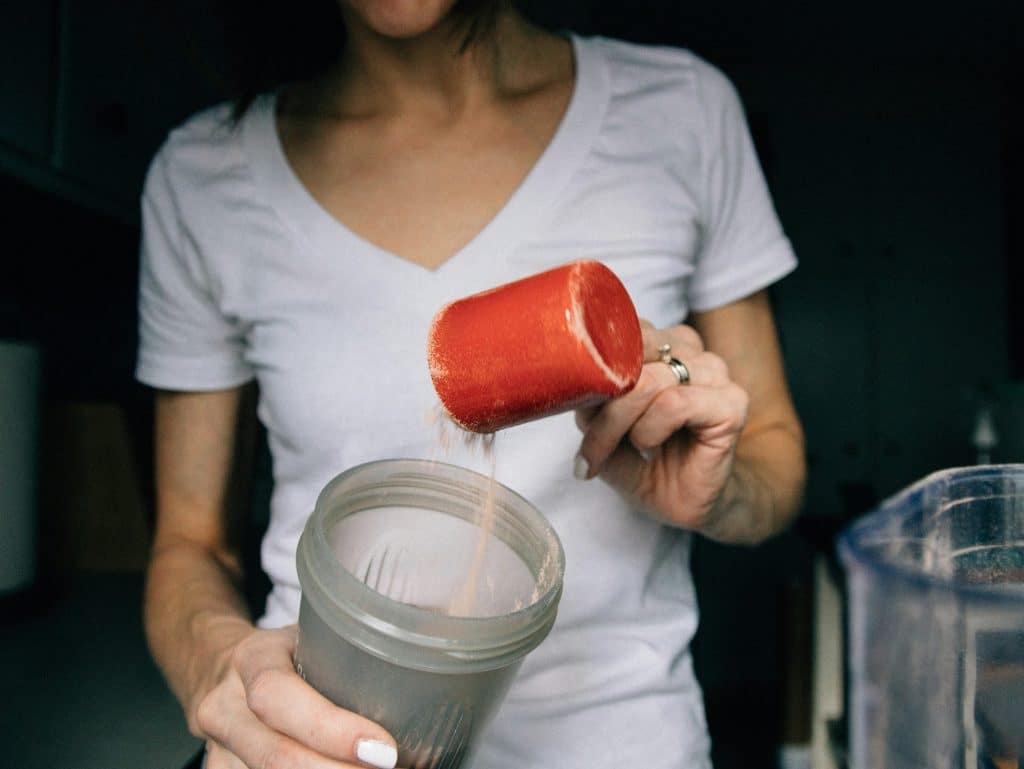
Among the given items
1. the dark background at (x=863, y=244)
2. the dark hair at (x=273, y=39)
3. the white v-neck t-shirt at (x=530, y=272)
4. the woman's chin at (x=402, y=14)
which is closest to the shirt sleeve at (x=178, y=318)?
the white v-neck t-shirt at (x=530, y=272)

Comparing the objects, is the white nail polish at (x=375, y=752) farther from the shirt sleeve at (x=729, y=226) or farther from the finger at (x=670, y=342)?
the shirt sleeve at (x=729, y=226)

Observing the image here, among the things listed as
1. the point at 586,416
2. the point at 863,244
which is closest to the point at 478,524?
the point at 586,416

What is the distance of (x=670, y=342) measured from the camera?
0.60 metres

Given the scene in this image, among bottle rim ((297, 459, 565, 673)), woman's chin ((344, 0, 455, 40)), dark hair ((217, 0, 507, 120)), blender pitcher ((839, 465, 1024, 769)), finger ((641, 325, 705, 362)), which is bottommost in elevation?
bottle rim ((297, 459, 565, 673))

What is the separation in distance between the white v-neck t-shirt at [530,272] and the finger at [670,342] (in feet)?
0.51

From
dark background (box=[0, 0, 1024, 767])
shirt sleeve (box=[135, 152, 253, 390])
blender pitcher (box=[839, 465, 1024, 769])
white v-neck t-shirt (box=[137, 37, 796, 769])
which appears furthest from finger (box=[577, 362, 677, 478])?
dark background (box=[0, 0, 1024, 767])

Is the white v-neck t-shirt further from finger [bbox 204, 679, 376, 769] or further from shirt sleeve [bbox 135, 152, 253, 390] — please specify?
finger [bbox 204, 679, 376, 769]

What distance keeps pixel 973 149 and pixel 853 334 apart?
73cm

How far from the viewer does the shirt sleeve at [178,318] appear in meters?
0.84

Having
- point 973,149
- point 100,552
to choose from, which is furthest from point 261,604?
point 973,149

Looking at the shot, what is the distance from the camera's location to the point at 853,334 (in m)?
2.94

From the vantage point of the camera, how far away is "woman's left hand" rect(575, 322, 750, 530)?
0.56 meters

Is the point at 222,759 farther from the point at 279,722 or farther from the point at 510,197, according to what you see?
the point at 510,197

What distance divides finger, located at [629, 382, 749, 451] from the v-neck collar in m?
0.23
